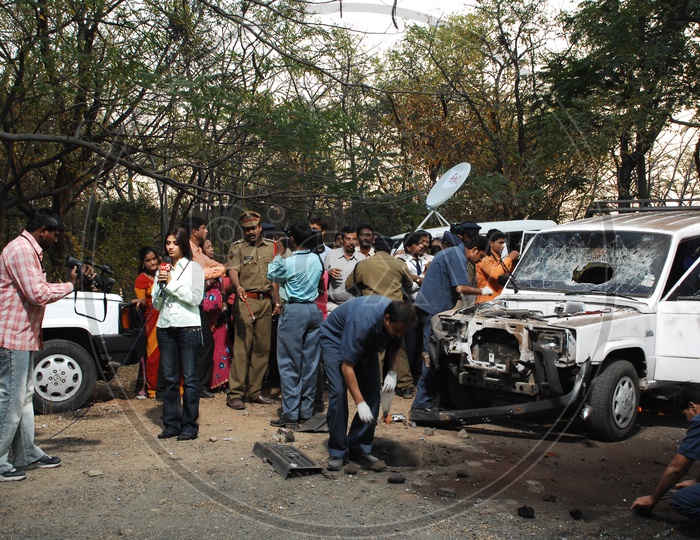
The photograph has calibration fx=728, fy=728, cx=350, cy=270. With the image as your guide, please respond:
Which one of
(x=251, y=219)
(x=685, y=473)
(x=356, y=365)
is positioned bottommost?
(x=685, y=473)

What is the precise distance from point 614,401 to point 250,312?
3.77 meters

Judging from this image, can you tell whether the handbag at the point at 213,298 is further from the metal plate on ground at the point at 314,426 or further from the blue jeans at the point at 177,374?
the metal plate on ground at the point at 314,426

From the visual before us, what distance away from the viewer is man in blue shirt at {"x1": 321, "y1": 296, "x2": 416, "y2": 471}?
5.41 m

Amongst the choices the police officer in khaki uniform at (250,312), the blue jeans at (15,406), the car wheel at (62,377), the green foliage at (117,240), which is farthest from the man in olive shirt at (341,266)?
the green foliage at (117,240)

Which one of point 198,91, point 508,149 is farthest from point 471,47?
point 198,91

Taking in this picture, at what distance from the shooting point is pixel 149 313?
8.14m

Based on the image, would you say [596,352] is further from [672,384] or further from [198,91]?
[198,91]

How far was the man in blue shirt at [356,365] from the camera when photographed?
5.41 metres

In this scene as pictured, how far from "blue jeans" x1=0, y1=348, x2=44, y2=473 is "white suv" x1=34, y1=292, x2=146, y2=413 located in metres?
1.90

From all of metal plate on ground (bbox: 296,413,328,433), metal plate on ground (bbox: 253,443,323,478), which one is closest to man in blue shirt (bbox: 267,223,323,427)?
metal plate on ground (bbox: 296,413,328,433)

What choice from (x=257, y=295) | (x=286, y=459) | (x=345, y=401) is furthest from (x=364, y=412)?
(x=257, y=295)

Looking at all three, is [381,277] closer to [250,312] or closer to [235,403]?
[250,312]

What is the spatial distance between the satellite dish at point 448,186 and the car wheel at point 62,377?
17.6 ft

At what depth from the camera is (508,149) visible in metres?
25.1
